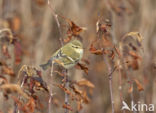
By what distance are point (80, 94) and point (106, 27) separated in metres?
0.57

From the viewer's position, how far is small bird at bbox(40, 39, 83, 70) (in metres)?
2.83

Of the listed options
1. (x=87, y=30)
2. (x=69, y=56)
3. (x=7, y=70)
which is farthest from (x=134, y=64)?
(x=87, y=30)

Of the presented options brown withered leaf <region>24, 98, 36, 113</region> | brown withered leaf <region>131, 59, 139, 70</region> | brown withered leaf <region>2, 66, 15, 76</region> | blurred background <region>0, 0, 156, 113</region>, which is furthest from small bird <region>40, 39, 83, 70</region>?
blurred background <region>0, 0, 156, 113</region>

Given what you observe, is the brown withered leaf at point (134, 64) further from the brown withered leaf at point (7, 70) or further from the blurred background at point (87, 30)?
the blurred background at point (87, 30)

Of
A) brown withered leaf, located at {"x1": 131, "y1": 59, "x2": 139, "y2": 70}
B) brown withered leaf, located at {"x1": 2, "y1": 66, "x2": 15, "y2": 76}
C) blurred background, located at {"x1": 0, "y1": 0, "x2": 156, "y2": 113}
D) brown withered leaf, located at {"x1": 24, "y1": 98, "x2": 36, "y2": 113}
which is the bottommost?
brown withered leaf, located at {"x1": 24, "y1": 98, "x2": 36, "y2": 113}

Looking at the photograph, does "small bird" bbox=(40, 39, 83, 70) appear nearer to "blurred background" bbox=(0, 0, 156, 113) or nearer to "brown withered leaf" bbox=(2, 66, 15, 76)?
"brown withered leaf" bbox=(2, 66, 15, 76)

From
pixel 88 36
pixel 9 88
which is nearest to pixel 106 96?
pixel 88 36

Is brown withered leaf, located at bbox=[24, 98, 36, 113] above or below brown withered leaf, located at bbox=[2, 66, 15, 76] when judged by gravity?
below

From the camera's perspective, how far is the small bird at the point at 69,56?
2828 millimetres

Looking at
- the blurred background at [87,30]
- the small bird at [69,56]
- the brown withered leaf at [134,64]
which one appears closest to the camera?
the small bird at [69,56]

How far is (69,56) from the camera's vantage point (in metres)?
2.95

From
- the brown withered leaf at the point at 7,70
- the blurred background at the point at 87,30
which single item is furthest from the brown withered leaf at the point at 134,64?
the blurred background at the point at 87,30

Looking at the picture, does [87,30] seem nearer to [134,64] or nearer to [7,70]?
[134,64]

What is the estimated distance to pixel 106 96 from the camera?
5.54m
